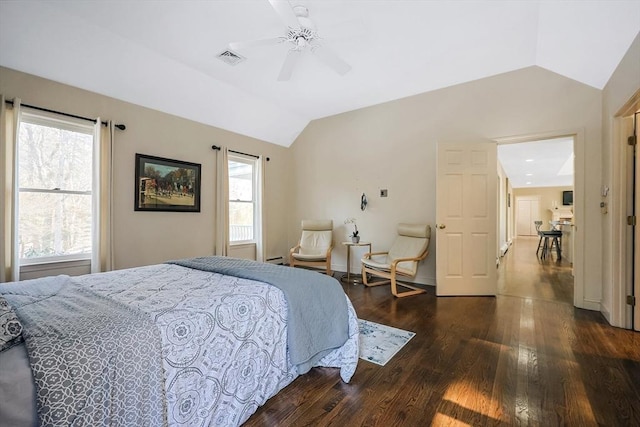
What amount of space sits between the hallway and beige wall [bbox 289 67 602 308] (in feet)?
1.95

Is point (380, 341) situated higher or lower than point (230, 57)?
lower

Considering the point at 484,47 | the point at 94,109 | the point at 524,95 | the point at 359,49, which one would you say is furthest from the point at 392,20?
the point at 94,109

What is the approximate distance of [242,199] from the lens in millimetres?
5219

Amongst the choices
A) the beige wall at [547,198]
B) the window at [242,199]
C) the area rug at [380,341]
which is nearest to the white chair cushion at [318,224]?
the window at [242,199]

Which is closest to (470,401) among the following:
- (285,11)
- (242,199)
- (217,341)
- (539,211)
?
(217,341)

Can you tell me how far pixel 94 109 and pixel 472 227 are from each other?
493 centimetres

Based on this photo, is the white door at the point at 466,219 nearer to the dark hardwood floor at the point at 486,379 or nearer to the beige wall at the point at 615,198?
the dark hardwood floor at the point at 486,379

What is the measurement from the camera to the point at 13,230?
272 cm

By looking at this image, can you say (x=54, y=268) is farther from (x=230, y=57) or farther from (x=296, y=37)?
(x=296, y=37)

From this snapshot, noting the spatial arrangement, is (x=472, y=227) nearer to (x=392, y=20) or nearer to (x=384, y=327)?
(x=384, y=327)

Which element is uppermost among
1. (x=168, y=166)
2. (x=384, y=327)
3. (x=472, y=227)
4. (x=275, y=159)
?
(x=275, y=159)

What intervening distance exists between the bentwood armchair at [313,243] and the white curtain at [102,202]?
101 inches

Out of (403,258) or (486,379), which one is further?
(403,258)

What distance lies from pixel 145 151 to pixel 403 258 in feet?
12.5
